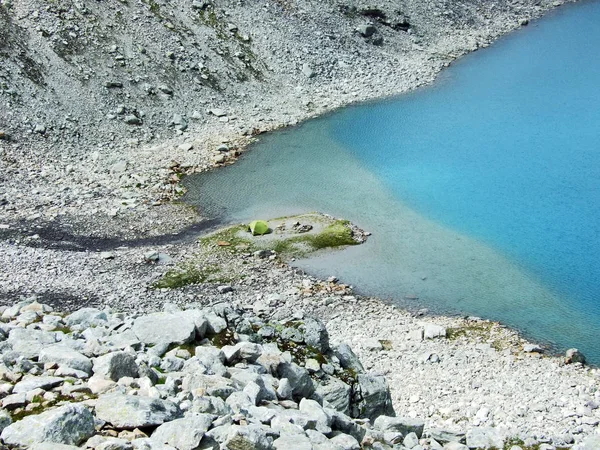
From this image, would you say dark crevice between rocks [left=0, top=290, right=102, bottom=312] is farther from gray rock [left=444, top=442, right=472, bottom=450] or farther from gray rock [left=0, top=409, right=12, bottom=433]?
gray rock [left=0, top=409, right=12, bottom=433]

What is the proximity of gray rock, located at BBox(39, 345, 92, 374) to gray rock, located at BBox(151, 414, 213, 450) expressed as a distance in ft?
11.6

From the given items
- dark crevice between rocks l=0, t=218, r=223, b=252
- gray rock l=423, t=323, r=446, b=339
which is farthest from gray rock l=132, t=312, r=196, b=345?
dark crevice between rocks l=0, t=218, r=223, b=252

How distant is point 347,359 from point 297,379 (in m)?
4.81

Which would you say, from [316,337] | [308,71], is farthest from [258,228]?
[308,71]

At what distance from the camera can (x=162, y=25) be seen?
2227 inches

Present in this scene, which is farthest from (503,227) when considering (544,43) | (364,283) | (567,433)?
(544,43)

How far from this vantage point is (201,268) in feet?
110

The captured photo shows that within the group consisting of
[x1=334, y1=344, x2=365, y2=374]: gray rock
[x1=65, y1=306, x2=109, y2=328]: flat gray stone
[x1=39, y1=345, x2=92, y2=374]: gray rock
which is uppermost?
[x1=39, y1=345, x2=92, y2=374]: gray rock

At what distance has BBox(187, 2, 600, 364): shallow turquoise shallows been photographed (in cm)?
3180

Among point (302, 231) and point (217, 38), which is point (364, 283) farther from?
point (217, 38)

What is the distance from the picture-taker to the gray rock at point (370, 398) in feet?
67.1

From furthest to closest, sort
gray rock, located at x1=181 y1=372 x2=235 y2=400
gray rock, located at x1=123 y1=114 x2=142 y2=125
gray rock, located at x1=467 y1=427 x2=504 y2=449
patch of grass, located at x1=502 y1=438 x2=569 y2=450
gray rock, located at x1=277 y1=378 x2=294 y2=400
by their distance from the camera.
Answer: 1. gray rock, located at x1=123 y1=114 x2=142 y2=125
2. patch of grass, located at x1=502 y1=438 x2=569 y2=450
3. gray rock, located at x1=467 y1=427 x2=504 y2=449
4. gray rock, located at x1=277 y1=378 x2=294 y2=400
5. gray rock, located at x1=181 y1=372 x2=235 y2=400

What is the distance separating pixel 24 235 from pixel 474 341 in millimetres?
22194

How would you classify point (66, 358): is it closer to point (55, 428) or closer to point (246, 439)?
point (55, 428)
